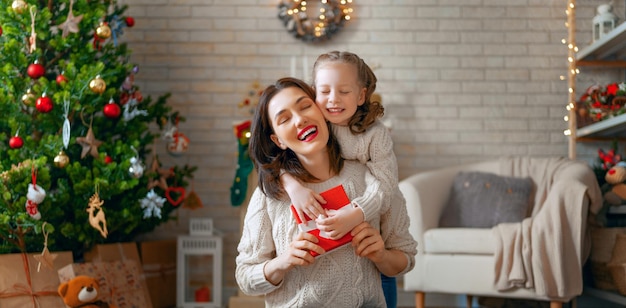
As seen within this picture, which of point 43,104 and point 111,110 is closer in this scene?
point 43,104

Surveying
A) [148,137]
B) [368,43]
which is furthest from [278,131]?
[368,43]

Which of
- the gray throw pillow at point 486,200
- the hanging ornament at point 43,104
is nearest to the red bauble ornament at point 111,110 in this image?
the hanging ornament at point 43,104

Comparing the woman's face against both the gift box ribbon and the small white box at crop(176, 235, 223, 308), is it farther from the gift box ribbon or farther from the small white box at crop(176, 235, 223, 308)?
the small white box at crop(176, 235, 223, 308)

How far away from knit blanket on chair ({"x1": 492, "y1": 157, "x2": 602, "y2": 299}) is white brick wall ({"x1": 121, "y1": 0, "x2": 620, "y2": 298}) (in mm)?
1063

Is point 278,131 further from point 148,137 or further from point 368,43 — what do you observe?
point 368,43

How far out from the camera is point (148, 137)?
3.82m

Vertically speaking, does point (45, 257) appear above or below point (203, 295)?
above

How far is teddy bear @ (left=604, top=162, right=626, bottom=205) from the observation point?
353 cm

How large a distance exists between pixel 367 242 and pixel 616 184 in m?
2.48

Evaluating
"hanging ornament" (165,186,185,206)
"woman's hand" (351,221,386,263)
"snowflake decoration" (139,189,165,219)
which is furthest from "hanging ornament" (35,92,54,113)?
"woman's hand" (351,221,386,263)

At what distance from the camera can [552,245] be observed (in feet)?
10.7

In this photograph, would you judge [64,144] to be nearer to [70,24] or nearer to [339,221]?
[70,24]

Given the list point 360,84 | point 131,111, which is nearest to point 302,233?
point 360,84

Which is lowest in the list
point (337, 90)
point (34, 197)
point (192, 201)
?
point (192, 201)
